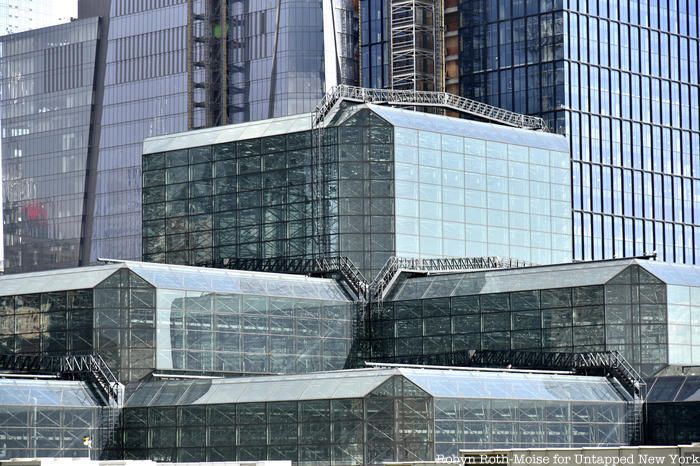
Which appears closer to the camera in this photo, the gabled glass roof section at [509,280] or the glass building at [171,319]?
the glass building at [171,319]

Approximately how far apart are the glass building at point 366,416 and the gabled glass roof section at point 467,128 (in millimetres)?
34322

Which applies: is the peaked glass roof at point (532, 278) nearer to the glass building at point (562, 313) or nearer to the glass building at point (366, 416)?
the glass building at point (562, 313)

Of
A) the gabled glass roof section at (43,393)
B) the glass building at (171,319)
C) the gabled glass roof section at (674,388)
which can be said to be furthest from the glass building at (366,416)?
the glass building at (171,319)

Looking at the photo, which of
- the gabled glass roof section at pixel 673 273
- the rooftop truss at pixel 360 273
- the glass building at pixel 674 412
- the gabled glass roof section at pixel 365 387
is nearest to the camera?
the gabled glass roof section at pixel 365 387

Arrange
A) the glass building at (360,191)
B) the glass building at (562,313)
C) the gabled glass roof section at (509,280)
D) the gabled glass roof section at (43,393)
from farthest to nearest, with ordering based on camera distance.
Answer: the glass building at (360,191) → the gabled glass roof section at (509,280) → the glass building at (562,313) → the gabled glass roof section at (43,393)

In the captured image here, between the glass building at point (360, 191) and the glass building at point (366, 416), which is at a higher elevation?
the glass building at point (360, 191)

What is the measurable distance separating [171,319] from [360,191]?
84.5ft

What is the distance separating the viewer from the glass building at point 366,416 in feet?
461

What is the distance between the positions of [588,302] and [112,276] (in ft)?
128

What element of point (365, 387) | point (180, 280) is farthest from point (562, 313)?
point (180, 280)

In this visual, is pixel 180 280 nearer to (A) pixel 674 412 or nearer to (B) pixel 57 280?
(B) pixel 57 280

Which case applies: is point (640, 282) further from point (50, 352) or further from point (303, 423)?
point (50, 352)

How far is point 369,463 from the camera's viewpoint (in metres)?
140

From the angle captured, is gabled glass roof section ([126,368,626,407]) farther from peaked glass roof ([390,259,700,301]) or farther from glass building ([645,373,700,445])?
peaked glass roof ([390,259,700,301])
